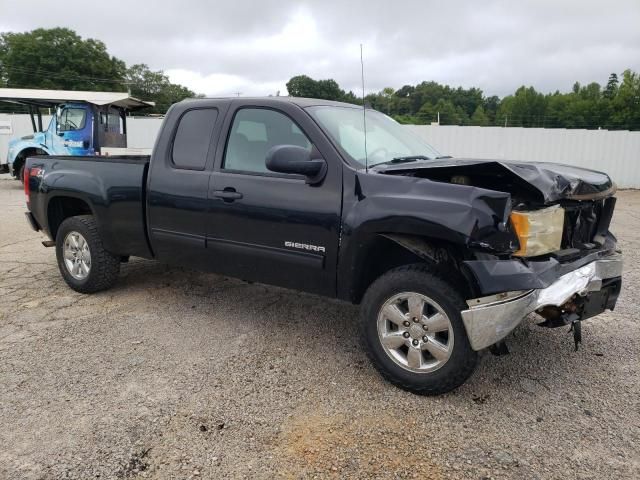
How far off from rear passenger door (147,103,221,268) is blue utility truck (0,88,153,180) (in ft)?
28.4

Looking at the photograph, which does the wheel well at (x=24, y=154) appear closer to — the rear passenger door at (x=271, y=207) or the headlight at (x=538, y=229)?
the rear passenger door at (x=271, y=207)

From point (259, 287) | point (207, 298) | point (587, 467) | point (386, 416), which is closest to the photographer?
point (587, 467)

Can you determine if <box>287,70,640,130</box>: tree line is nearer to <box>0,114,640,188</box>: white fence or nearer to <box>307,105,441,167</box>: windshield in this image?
<box>0,114,640,188</box>: white fence

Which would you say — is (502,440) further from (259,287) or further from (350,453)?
(259,287)

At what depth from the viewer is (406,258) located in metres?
3.41

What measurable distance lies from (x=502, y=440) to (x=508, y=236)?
1.09 metres

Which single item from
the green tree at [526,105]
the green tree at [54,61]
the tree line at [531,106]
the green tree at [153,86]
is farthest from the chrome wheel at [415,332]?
the green tree at [526,105]

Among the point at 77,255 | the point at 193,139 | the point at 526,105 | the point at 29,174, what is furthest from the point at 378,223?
the point at 526,105

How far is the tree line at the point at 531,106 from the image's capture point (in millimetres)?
35247

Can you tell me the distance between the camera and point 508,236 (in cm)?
281

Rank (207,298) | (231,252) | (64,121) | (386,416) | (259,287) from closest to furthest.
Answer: (386,416)
(231,252)
(207,298)
(259,287)
(64,121)

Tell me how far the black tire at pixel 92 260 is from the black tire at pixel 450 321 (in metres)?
2.90

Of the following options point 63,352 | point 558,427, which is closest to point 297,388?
point 558,427

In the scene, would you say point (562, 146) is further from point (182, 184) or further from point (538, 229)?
point (182, 184)
